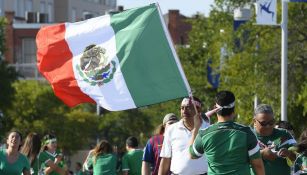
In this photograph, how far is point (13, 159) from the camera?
1521cm

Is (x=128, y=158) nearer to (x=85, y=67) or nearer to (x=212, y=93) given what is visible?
(x=85, y=67)

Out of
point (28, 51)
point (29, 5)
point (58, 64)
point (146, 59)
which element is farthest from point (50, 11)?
point (146, 59)

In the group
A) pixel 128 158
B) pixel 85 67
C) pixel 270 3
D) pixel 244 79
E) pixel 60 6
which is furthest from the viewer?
pixel 60 6

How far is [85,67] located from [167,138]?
1580 mm

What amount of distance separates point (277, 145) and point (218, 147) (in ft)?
6.04

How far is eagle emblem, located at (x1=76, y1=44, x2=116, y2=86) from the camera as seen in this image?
44.4 ft

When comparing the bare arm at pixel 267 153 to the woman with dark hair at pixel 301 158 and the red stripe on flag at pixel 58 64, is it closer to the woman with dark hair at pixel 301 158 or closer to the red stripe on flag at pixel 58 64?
the woman with dark hair at pixel 301 158

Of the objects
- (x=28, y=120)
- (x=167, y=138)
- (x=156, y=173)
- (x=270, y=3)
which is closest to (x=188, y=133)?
(x=167, y=138)

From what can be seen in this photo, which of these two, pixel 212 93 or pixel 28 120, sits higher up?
pixel 212 93

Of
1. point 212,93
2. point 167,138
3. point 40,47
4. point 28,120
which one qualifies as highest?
point 40,47

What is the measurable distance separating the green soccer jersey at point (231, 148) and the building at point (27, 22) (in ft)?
268

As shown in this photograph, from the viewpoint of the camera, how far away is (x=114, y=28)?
13.6 meters

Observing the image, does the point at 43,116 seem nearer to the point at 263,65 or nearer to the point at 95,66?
the point at 263,65

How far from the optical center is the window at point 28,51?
333 ft
